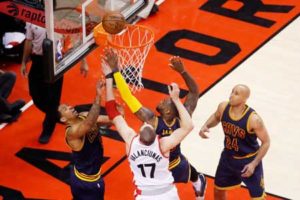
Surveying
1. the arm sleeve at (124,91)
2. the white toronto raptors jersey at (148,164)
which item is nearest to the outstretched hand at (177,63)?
the arm sleeve at (124,91)

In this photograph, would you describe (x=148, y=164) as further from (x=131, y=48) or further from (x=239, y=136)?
(x=131, y=48)

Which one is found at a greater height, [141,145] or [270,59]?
[141,145]

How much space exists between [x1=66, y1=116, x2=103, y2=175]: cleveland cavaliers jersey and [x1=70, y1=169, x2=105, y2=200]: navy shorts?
0.35ft

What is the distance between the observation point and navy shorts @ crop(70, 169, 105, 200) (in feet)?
27.3

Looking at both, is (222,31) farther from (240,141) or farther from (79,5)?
(240,141)

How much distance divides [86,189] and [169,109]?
1.18 metres

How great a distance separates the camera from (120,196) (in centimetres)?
948

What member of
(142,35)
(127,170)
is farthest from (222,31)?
(127,170)

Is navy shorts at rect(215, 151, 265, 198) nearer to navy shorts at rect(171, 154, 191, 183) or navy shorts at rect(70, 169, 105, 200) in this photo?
navy shorts at rect(171, 154, 191, 183)

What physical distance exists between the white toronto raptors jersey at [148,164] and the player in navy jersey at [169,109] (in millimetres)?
533

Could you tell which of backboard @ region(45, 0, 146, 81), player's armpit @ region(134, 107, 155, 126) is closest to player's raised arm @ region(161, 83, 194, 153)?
player's armpit @ region(134, 107, 155, 126)

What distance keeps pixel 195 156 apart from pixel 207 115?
0.96 metres

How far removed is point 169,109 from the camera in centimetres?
816

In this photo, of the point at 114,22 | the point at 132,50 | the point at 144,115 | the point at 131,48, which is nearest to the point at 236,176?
the point at 144,115
